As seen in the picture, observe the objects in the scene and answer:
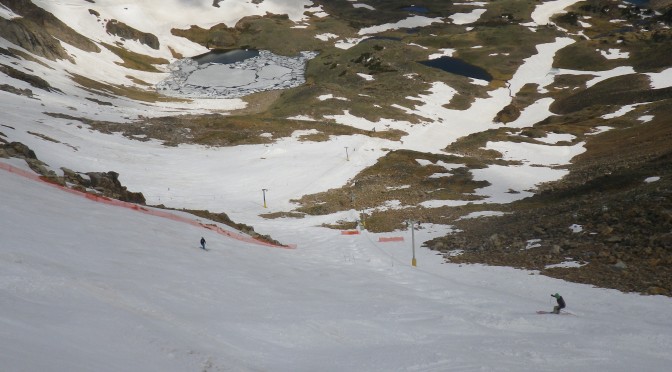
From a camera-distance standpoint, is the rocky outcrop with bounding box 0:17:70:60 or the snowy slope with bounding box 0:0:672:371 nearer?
the snowy slope with bounding box 0:0:672:371

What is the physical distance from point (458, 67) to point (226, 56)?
70412mm

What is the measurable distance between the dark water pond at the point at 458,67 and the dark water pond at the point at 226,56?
2192 inches

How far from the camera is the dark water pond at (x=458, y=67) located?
360ft

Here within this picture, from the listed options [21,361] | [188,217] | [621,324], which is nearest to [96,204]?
[188,217]

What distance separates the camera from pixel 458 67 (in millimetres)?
115250

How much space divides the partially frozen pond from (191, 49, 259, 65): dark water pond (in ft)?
2.05

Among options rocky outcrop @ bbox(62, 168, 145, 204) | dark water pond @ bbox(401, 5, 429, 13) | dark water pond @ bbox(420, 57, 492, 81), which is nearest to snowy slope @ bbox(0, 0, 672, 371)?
rocky outcrop @ bbox(62, 168, 145, 204)

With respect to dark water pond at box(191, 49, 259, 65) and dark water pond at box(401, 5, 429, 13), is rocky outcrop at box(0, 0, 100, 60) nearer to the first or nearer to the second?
dark water pond at box(191, 49, 259, 65)

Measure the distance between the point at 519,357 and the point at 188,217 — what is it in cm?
1919

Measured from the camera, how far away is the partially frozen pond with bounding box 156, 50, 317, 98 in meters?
106

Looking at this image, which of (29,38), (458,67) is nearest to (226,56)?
(29,38)

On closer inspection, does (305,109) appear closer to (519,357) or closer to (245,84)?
(245,84)

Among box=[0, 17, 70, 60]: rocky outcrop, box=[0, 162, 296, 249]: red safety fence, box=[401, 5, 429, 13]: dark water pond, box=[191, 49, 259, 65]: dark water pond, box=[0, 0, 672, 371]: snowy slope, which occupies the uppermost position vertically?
box=[401, 5, 429, 13]: dark water pond

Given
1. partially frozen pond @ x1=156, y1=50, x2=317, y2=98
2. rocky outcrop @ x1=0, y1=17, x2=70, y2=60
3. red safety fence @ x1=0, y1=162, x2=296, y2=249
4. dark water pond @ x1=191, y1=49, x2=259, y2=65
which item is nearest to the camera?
red safety fence @ x1=0, y1=162, x2=296, y2=249
